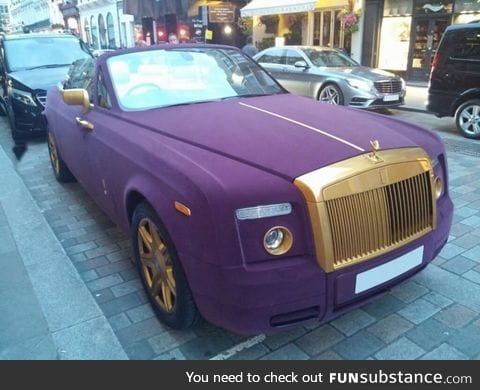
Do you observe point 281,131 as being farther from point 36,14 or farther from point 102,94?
point 36,14

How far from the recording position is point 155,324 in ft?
9.18

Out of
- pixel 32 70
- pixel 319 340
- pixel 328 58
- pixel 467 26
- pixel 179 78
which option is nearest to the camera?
pixel 319 340

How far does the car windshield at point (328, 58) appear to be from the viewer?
34.2ft

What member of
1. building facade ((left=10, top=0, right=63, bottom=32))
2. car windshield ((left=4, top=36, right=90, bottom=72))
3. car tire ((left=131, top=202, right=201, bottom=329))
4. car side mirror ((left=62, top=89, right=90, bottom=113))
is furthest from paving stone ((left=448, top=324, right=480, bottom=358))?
building facade ((left=10, top=0, right=63, bottom=32))

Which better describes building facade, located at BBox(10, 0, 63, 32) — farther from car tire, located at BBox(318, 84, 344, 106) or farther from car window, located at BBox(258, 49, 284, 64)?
car tire, located at BBox(318, 84, 344, 106)

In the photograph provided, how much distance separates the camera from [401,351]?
2502 mm

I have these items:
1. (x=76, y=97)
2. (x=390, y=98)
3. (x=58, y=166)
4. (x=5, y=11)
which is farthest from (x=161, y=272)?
(x=5, y=11)

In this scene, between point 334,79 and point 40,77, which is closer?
point 40,77

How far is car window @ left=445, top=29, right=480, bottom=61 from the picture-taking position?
23.4 feet

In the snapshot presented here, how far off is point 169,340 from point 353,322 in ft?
3.68

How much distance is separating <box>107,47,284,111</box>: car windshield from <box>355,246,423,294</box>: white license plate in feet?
6.05

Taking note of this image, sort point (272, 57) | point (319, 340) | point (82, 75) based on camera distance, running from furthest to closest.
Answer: point (272, 57), point (82, 75), point (319, 340)
